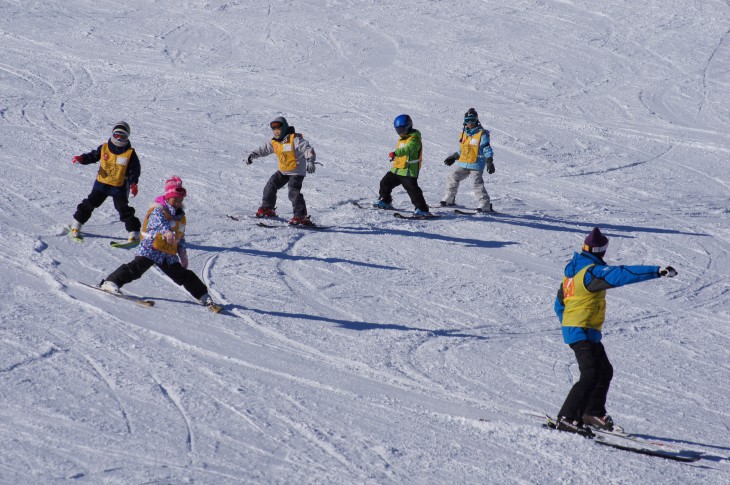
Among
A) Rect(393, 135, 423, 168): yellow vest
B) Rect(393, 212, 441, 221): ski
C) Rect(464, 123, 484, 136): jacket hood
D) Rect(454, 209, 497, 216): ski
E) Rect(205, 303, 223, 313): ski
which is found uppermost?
Rect(464, 123, 484, 136): jacket hood

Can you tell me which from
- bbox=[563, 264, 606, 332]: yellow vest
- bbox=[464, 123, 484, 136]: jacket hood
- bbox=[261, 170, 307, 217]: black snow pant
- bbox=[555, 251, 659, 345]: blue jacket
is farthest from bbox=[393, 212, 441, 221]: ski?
bbox=[563, 264, 606, 332]: yellow vest

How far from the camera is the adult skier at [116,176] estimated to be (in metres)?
9.95

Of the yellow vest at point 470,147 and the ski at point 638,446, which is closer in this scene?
the ski at point 638,446

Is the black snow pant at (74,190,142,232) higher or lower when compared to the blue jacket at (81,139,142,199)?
lower

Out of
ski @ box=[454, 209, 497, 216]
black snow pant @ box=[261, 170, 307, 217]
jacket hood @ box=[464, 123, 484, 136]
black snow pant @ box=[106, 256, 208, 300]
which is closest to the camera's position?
black snow pant @ box=[106, 256, 208, 300]

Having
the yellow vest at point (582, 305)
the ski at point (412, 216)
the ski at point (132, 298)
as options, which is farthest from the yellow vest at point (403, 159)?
the yellow vest at point (582, 305)

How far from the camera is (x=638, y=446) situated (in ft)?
21.2

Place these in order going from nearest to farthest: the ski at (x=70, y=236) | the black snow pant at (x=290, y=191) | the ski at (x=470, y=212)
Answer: the ski at (x=70, y=236) < the black snow pant at (x=290, y=191) < the ski at (x=470, y=212)

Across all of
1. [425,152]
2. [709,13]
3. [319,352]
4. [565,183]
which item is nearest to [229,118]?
[425,152]

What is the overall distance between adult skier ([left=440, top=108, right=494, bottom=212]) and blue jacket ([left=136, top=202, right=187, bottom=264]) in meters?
5.43

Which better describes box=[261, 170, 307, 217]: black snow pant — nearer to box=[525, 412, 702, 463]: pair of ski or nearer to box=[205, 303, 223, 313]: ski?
box=[205, 303, 223, 313]: ski

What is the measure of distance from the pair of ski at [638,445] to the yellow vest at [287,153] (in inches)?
228

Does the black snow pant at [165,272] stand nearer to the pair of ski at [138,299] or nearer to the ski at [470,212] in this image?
the pair of ski at [138,299]

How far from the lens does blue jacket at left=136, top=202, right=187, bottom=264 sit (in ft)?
26.9
